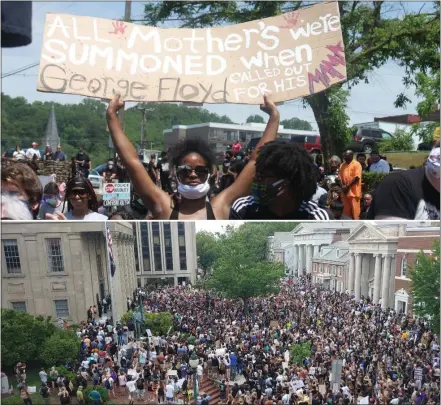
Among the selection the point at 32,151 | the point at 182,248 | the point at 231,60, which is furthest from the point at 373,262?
the point at 32,151

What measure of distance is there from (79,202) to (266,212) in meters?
1.06

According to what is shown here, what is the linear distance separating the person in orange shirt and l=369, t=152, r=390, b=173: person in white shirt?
12 centimetres

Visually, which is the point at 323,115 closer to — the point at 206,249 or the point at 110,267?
the point at 206,249

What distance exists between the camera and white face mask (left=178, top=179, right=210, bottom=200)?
12.7 ft

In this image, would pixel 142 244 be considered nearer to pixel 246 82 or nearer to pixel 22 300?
pixel 22 300

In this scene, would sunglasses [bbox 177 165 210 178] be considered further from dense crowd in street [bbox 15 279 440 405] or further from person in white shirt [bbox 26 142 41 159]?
person in white shirt [bbox 26 142 41 159]

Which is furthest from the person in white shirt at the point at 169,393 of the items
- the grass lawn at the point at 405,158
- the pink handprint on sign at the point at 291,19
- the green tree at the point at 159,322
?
the grass lawn at the point at 405,158

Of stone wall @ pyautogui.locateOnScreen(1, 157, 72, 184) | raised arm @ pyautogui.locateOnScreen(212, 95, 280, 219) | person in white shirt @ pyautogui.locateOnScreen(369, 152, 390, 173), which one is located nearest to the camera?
raised arm @ pyautogui.locateOnScreen(212, 95, 280, 219)

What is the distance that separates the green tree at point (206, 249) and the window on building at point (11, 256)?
3.25 feet

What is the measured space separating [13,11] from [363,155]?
131 inches

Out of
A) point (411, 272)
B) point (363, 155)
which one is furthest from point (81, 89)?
point (363, 155)

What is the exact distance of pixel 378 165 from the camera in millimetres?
5566

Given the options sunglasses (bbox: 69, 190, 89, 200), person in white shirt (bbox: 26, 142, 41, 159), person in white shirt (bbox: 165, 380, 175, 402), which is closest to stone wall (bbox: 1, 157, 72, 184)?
person in white shirt (bbox: 26, 142, 41, 159)

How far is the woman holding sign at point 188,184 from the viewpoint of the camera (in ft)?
12.7
